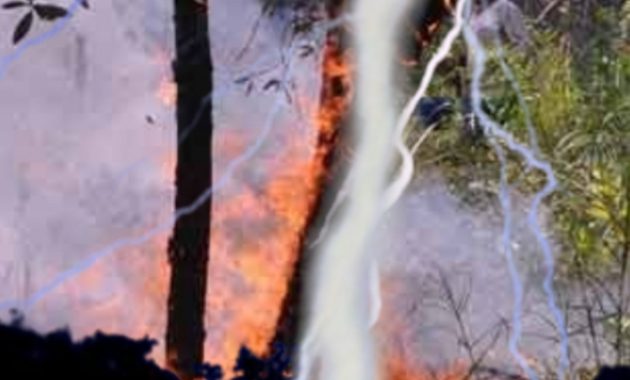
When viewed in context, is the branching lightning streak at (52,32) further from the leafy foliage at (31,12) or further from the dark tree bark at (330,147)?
the dark tree bark at (330,147)

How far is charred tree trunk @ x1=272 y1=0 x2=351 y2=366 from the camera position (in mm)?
1117

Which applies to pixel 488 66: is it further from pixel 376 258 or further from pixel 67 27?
pixel 67 27

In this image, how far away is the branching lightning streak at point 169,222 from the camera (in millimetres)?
1131

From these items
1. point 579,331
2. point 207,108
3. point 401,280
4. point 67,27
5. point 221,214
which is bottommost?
point 579,331

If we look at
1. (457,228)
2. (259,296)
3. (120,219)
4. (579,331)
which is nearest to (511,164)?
(457,228)

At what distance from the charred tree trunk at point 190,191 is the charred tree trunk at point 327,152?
0.09 meters

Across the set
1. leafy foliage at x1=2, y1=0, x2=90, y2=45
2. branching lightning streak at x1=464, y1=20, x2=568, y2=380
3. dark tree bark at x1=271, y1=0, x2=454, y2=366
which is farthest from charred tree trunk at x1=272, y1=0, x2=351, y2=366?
leafy foliage at x1=2, y1=0, x2=90, y2=45

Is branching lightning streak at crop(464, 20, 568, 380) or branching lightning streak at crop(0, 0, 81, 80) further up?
branching lightning streak at crop(0, 0, 81, 80)

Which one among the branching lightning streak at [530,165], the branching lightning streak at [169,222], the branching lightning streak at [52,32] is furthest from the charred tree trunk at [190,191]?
the branching lightning streak at [530,165]

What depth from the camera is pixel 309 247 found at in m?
1.15

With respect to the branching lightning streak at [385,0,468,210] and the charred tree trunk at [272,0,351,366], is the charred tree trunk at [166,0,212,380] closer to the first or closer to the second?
the charred tree trunk at [272,0,351,366]

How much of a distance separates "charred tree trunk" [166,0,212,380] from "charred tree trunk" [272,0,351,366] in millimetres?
94

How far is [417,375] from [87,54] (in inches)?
19.2

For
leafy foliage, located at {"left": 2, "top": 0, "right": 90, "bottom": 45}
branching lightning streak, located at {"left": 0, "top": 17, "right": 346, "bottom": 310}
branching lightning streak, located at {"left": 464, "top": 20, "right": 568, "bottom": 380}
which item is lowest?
branching lightning streak, located at {"left": 464, "top": 20, "right": 568, "bottom": 380}
